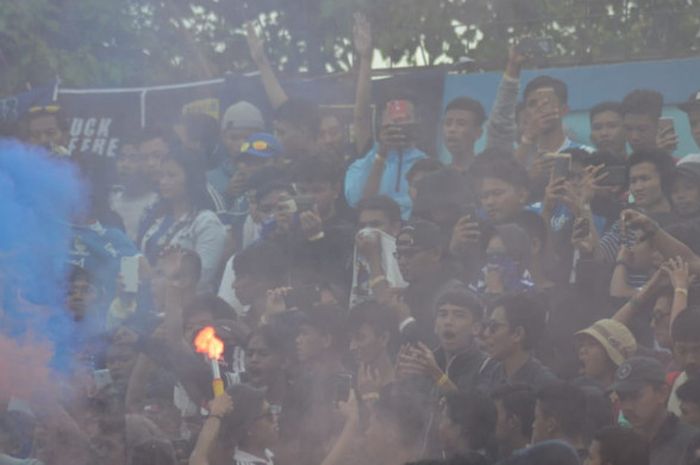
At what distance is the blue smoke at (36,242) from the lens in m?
7.98

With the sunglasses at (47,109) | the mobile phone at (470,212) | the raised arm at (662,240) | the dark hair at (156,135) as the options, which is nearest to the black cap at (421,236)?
the mobile phone at (470,212)

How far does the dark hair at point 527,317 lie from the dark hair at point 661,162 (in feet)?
2.73

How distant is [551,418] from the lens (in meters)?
6.02

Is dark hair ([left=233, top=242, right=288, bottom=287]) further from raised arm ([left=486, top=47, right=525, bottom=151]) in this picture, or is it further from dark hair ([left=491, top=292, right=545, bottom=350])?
dark hair ([left=491, top=292, right=545, bottom=350])

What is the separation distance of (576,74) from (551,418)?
273 cm

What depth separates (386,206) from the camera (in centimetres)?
784

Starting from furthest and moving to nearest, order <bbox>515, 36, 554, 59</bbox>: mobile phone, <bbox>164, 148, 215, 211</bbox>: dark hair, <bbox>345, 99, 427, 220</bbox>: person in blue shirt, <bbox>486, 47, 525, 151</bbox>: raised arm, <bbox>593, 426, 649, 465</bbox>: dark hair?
1. <bbox>164, 148, 215, 211</bbox>: dark hair
2. <bbox>345, 99, 427, 220</bbox>: person in blue shirt
3. <bbox>486, 47, 525, 151</bbox>: raised arm
4. <bbox>515, 36, 554, 59</bbox>: mobile phone
5. <bbox>593, 426, 649, 465</bbox>: dark hair

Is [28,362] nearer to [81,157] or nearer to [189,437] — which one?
[189,437]

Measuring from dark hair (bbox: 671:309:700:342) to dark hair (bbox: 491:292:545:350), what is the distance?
0.64 m

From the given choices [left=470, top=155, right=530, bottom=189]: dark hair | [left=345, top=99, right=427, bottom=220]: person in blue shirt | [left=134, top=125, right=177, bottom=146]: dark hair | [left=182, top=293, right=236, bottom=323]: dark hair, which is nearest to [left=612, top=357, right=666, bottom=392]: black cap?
[left=470, top=155, right=530, bottom=189]: dark hair

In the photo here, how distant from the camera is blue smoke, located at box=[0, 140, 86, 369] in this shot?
798cm

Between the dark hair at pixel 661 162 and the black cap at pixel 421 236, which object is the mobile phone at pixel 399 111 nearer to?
the black cap at pixel 421 236

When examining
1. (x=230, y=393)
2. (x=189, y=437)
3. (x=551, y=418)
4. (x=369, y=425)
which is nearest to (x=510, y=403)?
(x=551, y=418)

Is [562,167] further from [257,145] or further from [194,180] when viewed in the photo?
[194,180]
